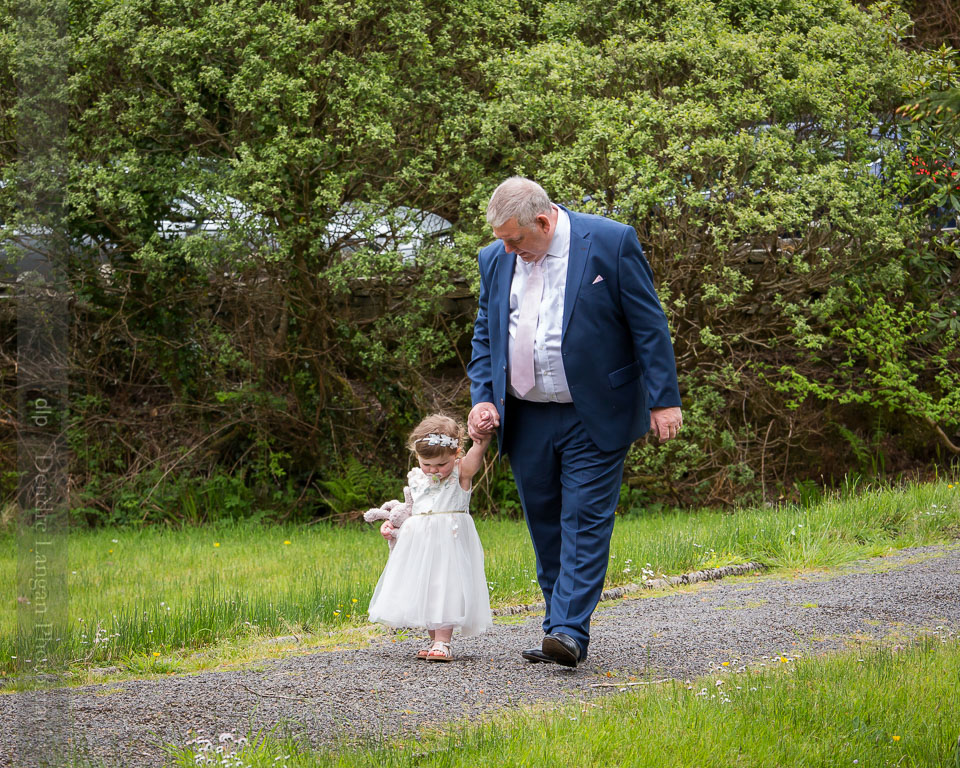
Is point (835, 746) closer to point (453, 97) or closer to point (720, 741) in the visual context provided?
point (720, 741)

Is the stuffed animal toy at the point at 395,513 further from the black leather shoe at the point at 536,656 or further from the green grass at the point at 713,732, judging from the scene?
the green grass at the point at 713,732

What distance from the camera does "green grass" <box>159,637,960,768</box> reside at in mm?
3740

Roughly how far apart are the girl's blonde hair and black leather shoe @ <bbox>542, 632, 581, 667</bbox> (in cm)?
99

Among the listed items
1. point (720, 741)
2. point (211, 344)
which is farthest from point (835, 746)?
point (211, 344)

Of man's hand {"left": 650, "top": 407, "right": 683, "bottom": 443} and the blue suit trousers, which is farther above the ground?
man's hand {"left": 650, "top": 407, "right": 683, "bottom": 443}

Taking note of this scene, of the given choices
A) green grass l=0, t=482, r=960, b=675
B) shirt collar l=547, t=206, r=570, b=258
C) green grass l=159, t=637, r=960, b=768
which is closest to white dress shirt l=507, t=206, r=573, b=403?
shirt collar l=547, t=206, r=570, b=258

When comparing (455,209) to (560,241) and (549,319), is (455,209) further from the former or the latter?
(549,319)

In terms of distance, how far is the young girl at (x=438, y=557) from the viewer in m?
5.28

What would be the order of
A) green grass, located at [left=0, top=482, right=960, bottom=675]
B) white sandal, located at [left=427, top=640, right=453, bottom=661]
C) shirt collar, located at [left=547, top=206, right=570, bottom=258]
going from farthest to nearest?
green grass, located at [left=0, top=482, right=960, bottom=675]
white sandal, located at [left=427, top=640, right=453, bottom=661]
shirt collar, located at [left=547, top=206, right=570, bottom=258]

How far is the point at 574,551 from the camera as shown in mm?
5164

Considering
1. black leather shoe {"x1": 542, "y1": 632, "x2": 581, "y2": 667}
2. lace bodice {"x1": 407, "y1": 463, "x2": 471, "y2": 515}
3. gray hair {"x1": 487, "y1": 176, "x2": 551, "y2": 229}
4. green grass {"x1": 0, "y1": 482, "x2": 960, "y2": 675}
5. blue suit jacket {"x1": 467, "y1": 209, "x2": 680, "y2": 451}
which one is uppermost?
gray hair {"x1": 487, "y1": 176, "x2": 551, "y2": 229}

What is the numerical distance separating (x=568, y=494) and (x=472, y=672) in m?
0.90

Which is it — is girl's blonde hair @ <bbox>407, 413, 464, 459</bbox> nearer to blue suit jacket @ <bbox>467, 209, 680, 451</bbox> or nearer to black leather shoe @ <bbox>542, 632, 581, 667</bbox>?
blue suit jacket @ <bbox>467, 209, 680, 451</bbox>

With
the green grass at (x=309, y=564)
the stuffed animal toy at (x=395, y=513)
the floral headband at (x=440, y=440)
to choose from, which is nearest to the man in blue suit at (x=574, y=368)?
the floral headband at (x=440, y=440)
